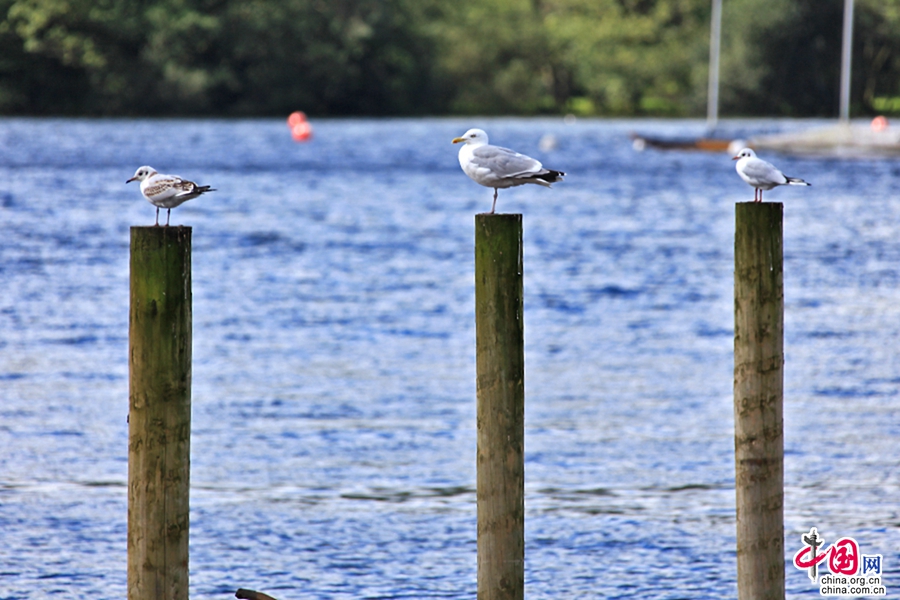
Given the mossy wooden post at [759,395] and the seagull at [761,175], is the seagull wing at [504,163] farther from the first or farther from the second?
the seagull at [761,175]

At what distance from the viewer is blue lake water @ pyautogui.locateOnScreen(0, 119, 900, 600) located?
9.51m

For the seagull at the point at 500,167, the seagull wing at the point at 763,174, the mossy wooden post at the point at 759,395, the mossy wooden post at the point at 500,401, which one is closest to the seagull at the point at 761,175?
the seagull wing at the point at 763,174

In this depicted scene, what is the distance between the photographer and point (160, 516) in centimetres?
638

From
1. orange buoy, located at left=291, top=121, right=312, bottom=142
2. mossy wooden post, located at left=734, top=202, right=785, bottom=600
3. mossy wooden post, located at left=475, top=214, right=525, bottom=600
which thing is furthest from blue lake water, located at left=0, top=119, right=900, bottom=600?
orange buoy, located at left=291, top=121, right=312, bottom=142

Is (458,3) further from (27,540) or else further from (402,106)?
(27,540)

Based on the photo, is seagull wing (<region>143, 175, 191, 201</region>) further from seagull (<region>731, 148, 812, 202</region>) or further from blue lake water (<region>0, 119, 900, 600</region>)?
seagull (<region>731, 148, 812, 202</region>)

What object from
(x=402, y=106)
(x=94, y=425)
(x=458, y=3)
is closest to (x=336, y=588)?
(x=94, y=425)

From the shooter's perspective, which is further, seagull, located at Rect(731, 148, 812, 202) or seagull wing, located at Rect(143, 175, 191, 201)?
seagull, located at Rect(731, 148, 812, 202)

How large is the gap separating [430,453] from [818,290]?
43.1 ft

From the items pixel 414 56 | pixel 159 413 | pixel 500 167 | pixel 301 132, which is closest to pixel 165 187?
pixel 159 413

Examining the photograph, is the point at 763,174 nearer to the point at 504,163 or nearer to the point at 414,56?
the point at 504,163

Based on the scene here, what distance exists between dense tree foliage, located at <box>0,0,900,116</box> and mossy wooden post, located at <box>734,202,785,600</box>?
88.3m

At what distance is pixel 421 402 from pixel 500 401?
7.81m

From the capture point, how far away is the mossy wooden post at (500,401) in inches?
250
